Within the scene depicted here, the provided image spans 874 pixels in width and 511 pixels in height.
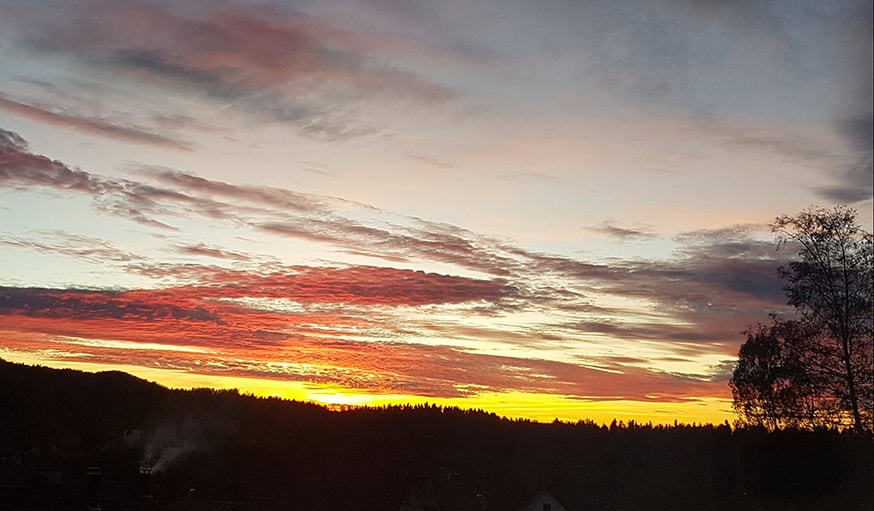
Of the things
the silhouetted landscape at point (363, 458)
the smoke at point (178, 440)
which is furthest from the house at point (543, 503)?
the smoke at point (178, 440)

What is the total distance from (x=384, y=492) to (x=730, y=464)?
1729 centimetres

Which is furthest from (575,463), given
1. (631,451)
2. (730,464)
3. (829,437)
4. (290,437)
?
(829,437)

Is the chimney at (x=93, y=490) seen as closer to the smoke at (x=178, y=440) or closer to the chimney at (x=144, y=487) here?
the chimney at (x=144, y=487)

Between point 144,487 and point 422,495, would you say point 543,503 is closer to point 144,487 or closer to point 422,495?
point 422,495

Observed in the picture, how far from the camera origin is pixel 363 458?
4753cm

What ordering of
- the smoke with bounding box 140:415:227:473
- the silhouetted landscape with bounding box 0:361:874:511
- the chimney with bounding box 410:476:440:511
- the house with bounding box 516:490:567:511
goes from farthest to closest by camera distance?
the smoke with bounding box 140:415:227:473 < the house with bounding box 516:490:567:511 < the chimney with bounding box 410:476:440:511 < the silhouetted landscape with bounding box 0:361:874:511

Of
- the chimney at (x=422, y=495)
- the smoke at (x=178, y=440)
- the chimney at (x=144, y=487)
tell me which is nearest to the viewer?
the chimney at (x=144, y=487)

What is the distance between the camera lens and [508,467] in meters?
64.2

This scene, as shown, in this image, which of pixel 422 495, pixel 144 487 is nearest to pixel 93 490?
pixel 144 487

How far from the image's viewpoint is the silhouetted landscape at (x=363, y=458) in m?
31.8

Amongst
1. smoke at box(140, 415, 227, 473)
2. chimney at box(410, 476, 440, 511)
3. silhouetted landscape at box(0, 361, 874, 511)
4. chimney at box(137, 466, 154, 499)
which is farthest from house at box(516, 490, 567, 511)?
smoke at box(140, 415, 227, 473)

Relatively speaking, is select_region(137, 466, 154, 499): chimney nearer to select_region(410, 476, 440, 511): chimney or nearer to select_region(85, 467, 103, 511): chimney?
select_region(85, 467, 103, 511): chimney

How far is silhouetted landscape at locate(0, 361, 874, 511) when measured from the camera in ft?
104

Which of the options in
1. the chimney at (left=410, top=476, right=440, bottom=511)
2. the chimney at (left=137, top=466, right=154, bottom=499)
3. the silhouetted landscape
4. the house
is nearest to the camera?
the silhouetted landscape
